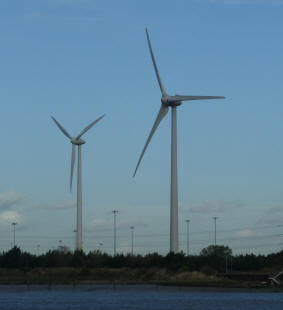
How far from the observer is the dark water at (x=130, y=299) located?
3088 inches

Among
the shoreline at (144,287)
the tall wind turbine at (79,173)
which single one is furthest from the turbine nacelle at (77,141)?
the shoreline at (144,287)

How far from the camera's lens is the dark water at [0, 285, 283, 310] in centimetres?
7844

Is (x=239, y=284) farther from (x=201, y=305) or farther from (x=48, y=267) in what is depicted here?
(x=48, y=267)

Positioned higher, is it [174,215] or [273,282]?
[174,215]

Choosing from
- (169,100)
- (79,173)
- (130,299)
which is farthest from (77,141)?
(130,299)

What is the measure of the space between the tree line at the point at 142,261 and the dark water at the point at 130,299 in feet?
42.9

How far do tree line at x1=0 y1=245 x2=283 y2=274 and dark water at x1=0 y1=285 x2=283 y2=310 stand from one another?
13091 mm

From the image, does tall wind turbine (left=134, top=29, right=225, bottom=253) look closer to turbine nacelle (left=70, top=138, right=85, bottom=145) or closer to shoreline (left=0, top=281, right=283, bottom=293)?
shoreline (left=0, top=281, right=283, bottom=293)

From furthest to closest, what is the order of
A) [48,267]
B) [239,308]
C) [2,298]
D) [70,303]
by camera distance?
[48,267] < [2,298] < [70,303] < [239,308]

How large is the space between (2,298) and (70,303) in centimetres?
1269

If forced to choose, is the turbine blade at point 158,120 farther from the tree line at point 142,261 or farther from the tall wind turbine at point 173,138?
the tree line at point 142,261

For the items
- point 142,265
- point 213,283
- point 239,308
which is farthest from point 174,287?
point 239,308

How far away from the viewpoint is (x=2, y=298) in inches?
3669

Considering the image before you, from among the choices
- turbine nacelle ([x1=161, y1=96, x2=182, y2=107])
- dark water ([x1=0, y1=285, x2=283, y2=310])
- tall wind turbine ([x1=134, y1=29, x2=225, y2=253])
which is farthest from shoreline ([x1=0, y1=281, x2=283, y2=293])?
turbine nacelle ([x1=161, y1=96, x2=182, y2=107])
